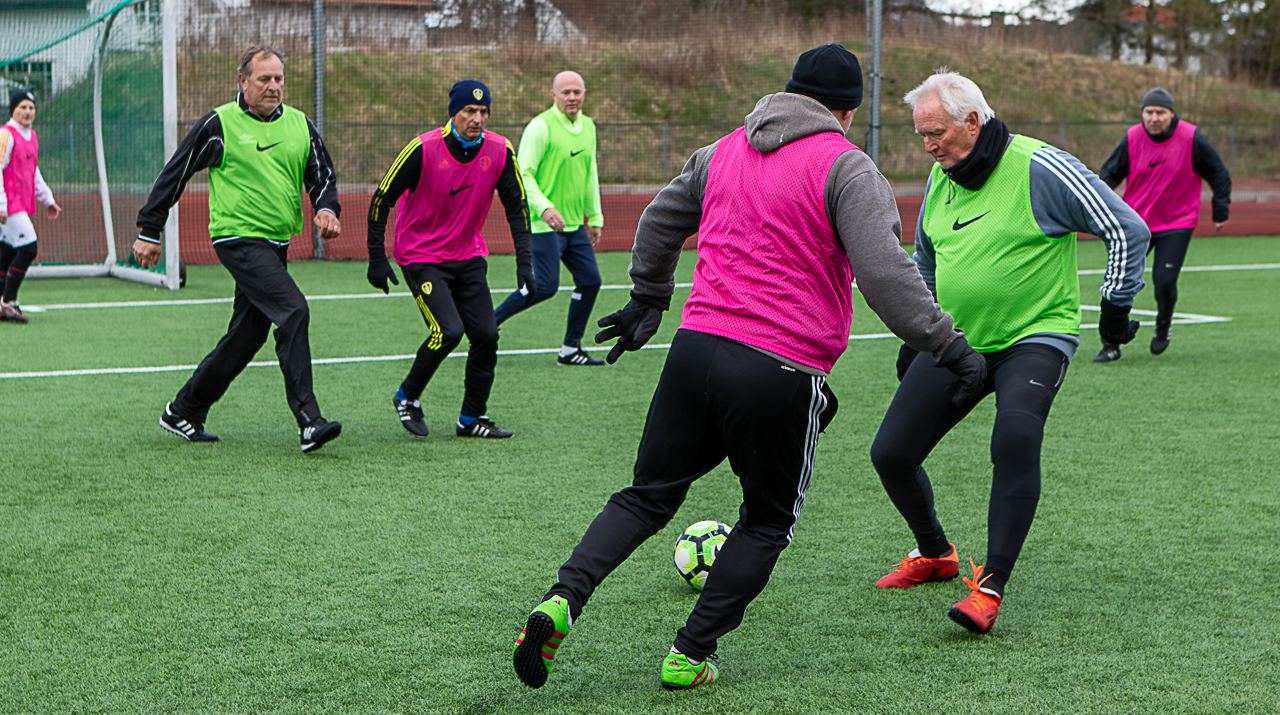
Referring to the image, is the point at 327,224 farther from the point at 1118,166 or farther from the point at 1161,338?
the point at 1161,338

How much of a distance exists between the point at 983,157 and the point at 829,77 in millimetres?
1000

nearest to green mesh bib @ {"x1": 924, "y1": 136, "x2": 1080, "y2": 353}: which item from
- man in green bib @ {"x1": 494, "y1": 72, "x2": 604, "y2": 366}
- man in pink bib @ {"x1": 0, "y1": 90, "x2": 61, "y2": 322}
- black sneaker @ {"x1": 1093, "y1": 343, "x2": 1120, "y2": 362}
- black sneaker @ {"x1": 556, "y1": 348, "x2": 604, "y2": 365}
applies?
man in green bib @ {"x1": 494, "y1": 72, "x2": 604, "y2": 366}

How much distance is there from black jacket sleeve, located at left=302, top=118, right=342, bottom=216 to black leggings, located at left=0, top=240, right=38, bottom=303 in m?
5.69

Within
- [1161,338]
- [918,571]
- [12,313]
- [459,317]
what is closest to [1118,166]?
[1161,338]

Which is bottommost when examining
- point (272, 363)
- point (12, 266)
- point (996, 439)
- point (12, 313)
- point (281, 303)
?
point (272, 363)

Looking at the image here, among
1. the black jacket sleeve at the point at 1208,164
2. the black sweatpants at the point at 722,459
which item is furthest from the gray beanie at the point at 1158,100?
the black sweatpants at the point at 722,459

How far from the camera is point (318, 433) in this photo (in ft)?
19.7

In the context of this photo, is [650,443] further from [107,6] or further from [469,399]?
[107,6]

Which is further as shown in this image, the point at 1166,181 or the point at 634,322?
the point at 1166,181

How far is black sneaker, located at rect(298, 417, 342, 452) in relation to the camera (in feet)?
19.6

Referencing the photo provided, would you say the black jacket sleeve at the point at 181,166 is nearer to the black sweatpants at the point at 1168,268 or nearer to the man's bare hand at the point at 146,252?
the man's bare hand at the point at 146,252

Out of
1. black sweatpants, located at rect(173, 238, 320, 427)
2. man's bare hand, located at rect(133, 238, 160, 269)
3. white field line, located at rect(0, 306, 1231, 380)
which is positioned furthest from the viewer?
white field line, located at rect(0, 306, 1231, 380)

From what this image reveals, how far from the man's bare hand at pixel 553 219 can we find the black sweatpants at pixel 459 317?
59.6 inches

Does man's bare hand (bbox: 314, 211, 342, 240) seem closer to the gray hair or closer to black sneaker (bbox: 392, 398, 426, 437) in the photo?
the gray hair
